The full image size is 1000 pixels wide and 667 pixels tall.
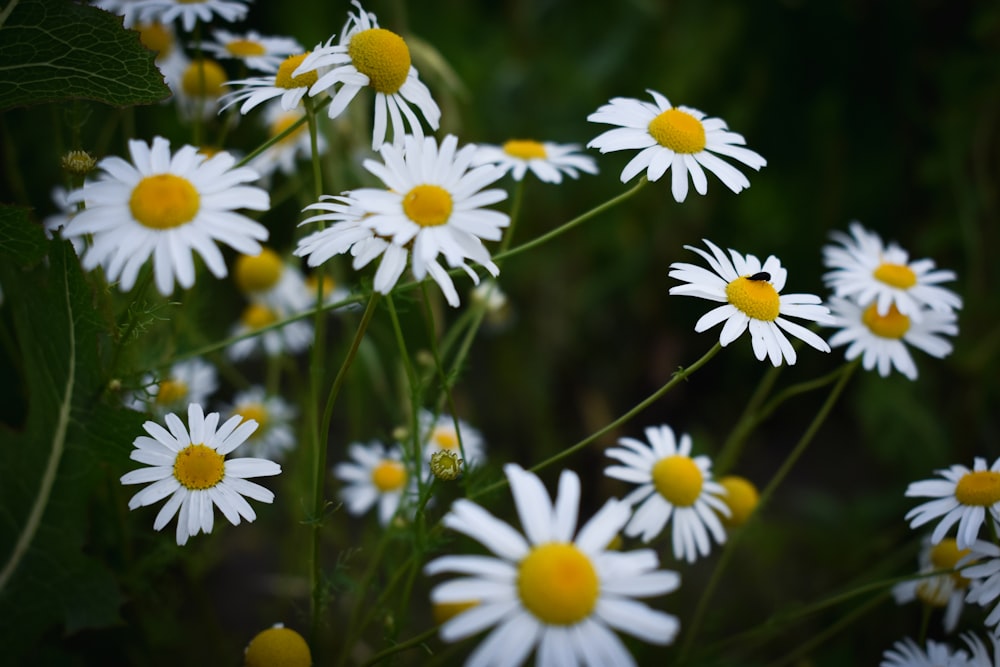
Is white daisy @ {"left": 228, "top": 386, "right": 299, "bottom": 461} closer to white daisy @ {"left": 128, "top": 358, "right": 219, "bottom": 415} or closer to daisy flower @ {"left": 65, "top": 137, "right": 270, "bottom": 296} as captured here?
white daisy @ {"left": 128, "top": 358, "right": 219, "bottom": 415}

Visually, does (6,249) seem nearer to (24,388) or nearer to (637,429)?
(24,388)

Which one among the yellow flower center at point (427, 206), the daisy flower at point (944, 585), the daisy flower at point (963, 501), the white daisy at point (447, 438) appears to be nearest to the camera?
the yellow flower center at point (427, 206)

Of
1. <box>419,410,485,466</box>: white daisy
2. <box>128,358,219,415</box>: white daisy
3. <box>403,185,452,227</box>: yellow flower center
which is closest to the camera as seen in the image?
<box>403,185,452,227</box>: yellow flower center

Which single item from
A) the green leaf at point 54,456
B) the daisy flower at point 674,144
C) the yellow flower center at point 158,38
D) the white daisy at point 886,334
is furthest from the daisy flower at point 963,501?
the yellow flower center at point 158,38

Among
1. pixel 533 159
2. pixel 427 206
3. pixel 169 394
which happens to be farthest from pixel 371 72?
pixel 169 394

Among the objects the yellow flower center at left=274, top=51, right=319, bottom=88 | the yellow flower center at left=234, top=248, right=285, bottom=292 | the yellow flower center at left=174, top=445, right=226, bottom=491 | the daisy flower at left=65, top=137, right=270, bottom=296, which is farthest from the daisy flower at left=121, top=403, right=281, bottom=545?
the yellow flower center at left=234, top=248, right=285, bottom=292

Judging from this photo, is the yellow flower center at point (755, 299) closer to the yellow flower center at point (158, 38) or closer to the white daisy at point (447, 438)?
the white daisy at point (447, 438)

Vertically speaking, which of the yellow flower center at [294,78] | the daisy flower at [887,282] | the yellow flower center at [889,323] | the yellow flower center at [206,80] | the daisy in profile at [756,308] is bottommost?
the daisy in profile at [756,308]
